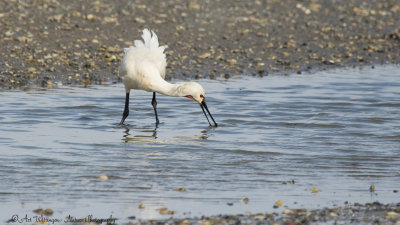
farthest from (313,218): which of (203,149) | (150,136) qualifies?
(150,136)

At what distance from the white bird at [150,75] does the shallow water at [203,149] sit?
497 mm

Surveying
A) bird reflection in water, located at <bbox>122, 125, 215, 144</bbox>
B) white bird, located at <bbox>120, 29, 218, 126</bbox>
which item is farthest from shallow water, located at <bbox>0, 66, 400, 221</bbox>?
white bird, located at <bbox>120, 29, 218, 126</bbox>

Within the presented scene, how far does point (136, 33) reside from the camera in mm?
18094

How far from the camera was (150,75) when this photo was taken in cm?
1125

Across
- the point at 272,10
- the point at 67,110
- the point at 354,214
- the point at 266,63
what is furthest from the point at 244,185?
the point at 272,10

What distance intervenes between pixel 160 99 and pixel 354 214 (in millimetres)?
7757

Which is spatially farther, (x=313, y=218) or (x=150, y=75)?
(x=150, y=75)

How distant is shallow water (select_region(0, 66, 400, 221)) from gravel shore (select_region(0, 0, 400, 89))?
107 centimetres

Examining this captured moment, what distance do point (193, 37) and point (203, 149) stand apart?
8936 mm

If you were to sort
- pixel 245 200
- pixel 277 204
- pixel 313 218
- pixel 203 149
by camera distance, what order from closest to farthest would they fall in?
1. pixel 313 218
2. pixel 277 204
3. pixel 245 200
4. pixel 203 149

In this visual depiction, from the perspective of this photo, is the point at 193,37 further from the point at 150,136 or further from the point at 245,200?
the point at 245,200

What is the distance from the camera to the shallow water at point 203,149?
7016mm

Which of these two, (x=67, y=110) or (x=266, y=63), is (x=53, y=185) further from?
(x=266, y=63)

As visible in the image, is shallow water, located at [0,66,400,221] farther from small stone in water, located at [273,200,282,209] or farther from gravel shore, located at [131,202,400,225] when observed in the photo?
gravel shore, located at [131,202,400,225]
